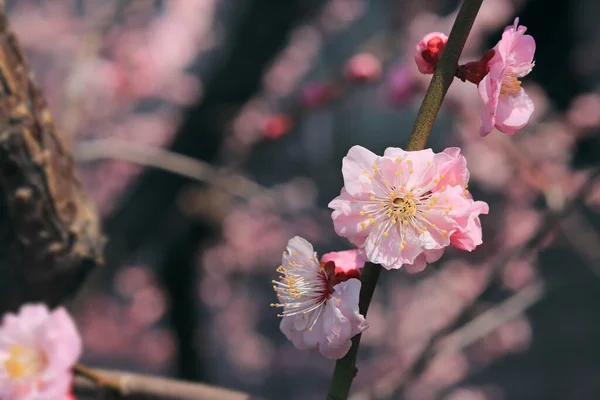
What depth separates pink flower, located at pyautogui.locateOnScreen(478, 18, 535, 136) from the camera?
582mm

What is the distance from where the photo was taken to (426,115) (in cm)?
52

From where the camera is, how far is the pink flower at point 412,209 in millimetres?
556

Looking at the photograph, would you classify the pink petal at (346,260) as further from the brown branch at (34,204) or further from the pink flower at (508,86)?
the brown branch at (34,204)

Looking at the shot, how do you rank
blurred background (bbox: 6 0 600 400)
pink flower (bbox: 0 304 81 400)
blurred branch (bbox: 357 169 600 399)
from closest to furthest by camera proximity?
1. pink flower (bbox: 0 304 81 400)
2. blurred branch (bbox: 357 169 600 399)
3. blurred background (bbox: 6 0 600 400)

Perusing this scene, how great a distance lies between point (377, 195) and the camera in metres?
0.60

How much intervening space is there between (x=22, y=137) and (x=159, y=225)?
1.78 metres

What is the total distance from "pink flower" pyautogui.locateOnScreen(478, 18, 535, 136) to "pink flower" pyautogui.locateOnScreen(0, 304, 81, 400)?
63 centimetres

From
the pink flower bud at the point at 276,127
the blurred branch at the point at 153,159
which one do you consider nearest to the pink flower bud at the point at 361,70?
the pink flower bud at the point at 276,127

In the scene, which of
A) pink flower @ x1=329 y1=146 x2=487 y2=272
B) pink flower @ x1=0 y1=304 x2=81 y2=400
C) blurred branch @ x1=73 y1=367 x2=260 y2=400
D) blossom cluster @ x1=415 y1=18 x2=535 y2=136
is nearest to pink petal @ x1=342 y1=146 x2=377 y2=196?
pink flower @ x1=329 y1=146 x2=487 y2=272

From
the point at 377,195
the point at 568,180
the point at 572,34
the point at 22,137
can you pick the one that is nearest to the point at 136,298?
the point at 568,180

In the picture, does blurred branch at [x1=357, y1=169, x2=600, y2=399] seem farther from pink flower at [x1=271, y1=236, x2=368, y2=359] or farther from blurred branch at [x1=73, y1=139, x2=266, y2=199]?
blurred branch at [x1=73, y1=139, x2=266, y2=199]

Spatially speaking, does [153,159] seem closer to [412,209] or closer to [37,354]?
[37,354]

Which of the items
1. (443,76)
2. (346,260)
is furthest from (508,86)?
(346,260)

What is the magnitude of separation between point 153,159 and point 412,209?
149 cm
